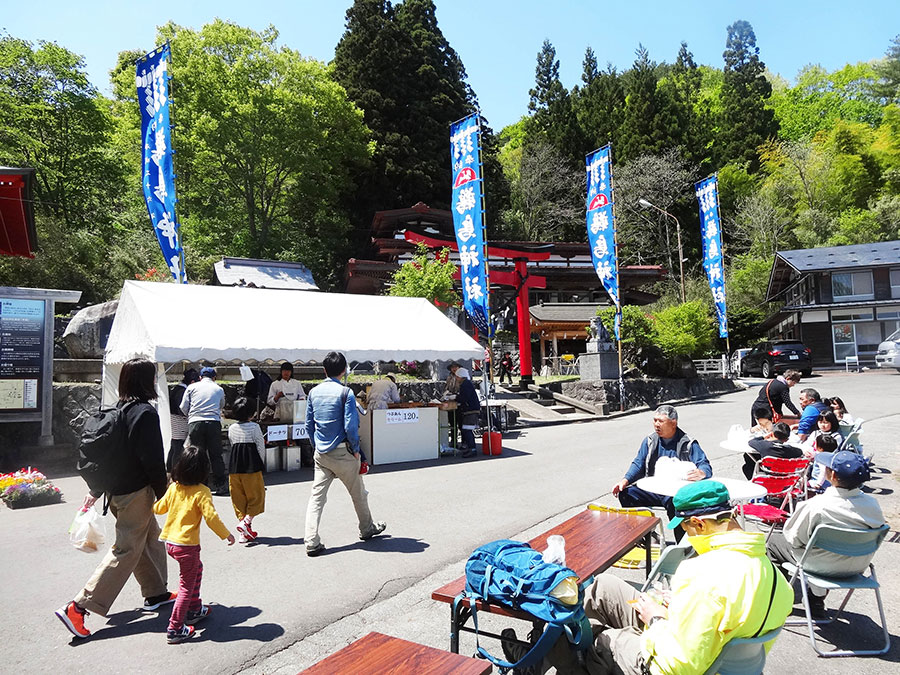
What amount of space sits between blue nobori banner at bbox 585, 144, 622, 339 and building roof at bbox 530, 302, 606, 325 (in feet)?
34.5

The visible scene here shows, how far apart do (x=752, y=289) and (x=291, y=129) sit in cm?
3169

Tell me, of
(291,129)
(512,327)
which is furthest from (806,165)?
(291,129)

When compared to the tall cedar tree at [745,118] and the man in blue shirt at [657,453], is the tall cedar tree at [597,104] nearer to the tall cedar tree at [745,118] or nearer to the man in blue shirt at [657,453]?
the tall cedar tree at [745,118]

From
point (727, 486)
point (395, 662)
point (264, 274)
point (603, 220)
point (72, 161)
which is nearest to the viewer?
point (395, 662)

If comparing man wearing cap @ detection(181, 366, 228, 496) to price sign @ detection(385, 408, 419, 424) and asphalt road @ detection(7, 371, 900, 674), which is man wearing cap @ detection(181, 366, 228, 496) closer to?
asphalt road @ detection(7, 371, 900, 674)

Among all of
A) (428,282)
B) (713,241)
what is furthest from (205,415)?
(713,241)

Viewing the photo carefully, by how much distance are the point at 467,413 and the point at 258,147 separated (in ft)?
62.5

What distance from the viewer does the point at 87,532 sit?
3.87 metres

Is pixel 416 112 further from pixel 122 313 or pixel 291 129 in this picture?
pixel 122 313

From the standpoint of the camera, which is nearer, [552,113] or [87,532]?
[87,532]

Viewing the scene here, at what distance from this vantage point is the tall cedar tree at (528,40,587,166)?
42.7 metres

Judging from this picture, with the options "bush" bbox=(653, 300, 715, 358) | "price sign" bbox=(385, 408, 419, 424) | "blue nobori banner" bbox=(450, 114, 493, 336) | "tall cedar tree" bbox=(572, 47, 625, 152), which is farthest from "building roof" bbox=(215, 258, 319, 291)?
"tall cedar tree" bbox=(572, 47, 625, 152)

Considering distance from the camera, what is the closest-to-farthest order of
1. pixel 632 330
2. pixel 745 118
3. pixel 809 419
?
pixel 809 419, pixel 632 330, pixel 745 118

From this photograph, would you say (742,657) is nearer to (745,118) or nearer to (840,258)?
(840,258)
